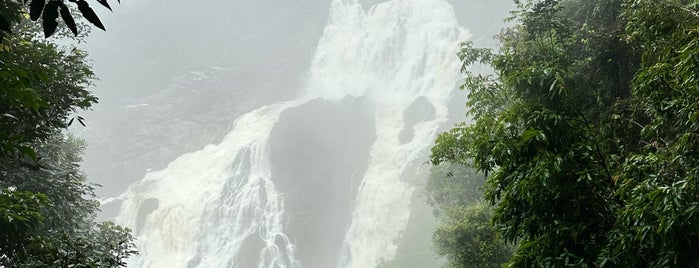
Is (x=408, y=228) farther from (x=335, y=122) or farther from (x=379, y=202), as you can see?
(x=335, y=122)

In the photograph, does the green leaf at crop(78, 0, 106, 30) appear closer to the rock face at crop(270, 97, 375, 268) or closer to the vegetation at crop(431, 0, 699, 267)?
the vegetation at crop(431, 0, 699, 267)

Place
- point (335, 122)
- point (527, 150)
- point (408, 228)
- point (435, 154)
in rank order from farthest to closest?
point (335, 122), point (408, 228), point (435, 154), point (527, 150)

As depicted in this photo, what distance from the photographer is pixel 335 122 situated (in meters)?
37.9

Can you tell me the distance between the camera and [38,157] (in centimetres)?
620

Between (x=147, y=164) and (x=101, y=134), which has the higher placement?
(x=101, y=134)

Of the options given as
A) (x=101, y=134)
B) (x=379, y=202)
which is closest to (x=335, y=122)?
(x=379, y=202)

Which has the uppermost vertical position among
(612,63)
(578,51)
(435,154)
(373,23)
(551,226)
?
(373,23)

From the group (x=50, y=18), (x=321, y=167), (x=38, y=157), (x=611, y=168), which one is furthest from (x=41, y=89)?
(x=321, y=167)

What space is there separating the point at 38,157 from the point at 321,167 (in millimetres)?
27624

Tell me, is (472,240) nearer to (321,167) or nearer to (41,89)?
(41,89)

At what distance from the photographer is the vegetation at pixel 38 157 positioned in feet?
9.32

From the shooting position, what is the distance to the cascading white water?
2764cm

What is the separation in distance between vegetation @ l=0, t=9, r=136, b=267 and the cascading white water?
62.7 feet

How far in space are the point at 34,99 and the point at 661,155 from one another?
436 centimetres
